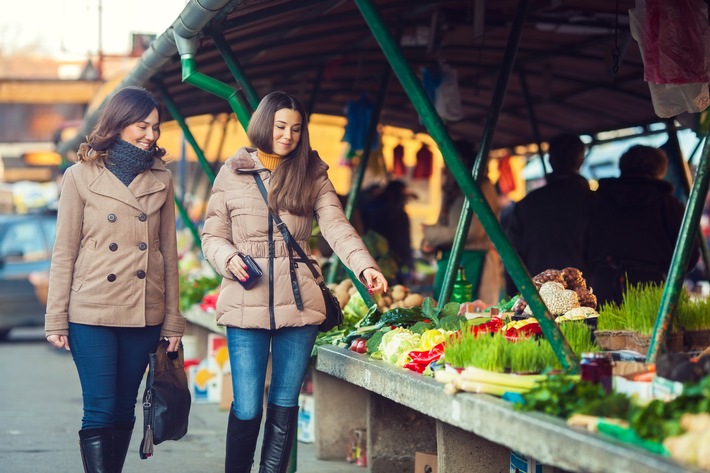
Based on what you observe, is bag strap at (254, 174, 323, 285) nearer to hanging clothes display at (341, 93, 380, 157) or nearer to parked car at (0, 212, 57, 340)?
hanging clothes display at (341, 93, 380, 157)

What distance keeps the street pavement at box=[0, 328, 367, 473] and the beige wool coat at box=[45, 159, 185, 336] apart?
2428mm

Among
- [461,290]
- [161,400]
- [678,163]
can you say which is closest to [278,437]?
[161,400]

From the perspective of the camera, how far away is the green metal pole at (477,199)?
15.4 ft

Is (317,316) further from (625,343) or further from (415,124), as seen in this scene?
(415,124)

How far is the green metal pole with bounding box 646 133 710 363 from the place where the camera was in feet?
15.7

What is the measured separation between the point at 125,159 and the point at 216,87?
1789 millimetres

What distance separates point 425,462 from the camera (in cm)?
622

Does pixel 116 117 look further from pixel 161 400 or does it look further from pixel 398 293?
pixel 398 293

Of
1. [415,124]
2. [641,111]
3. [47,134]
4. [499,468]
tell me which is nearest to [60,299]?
[499,468]

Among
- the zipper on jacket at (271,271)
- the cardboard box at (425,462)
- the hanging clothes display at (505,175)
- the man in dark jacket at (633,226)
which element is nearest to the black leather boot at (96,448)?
the zipper on jacket at (271,271)

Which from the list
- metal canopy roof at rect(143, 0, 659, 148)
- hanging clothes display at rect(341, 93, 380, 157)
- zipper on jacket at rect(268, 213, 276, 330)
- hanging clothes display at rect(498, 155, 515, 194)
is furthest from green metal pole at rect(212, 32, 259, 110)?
hanging clothes display at rect(498, 155, 515, 194)

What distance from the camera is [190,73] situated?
7.07 meters

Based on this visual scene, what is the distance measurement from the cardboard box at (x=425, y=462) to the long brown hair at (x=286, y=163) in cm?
163

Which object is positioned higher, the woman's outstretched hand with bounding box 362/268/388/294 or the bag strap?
the bag strap
